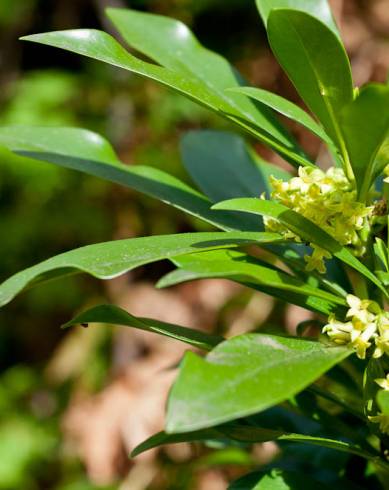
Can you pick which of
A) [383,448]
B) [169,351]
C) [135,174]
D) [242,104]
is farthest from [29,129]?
[169,351]

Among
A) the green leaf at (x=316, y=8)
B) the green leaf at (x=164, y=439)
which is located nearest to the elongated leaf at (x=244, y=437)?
the green leaf at (x=164, y=439)

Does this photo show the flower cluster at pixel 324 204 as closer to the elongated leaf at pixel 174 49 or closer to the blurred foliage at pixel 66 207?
the elongated leaf at pixel 174 49

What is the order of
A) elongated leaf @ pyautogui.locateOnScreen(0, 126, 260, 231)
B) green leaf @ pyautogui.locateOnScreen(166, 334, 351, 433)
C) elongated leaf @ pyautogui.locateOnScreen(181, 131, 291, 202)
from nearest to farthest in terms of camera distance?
green leaf @ pyautogui.locateOnScreen(166, 334, 351, 433) < elongated leaf @ pyautogui.locateOnScreen(0, 126, 260, 231) < elongated leaf @ pyautogui.locateOnScreen(181, 131, 291, 202)

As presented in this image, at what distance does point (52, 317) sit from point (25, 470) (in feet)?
2.42

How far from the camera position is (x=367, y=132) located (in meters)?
0.56

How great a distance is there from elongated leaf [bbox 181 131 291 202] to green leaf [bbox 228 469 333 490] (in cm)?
35

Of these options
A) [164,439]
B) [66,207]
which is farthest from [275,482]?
[66,207]

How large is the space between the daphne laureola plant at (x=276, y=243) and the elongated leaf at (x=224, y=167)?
0.13 metres

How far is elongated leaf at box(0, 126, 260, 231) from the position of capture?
80cm

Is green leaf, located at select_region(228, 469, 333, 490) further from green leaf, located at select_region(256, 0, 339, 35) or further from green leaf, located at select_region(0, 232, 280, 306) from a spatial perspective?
green leaf, located at select_region(256, 0, 339, 35)

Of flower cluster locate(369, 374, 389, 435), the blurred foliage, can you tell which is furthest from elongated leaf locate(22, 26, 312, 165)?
the blurred foliage

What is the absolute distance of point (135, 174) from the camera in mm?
837

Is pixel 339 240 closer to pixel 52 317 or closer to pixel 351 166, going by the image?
pixel 351 166

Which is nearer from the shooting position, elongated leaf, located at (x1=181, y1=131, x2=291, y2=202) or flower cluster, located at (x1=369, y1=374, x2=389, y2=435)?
flower cluster, located at (x1=369, y1=374, x2=389, y2=435)
